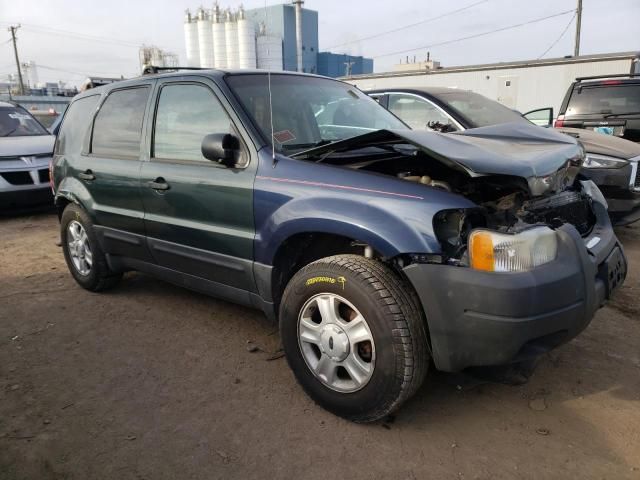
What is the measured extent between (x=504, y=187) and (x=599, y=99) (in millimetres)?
6510

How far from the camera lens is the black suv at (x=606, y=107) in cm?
748

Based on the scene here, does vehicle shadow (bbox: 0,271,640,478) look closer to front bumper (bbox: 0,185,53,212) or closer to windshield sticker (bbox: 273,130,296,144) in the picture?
windshield sticker (bbox: 273,130,296,144)

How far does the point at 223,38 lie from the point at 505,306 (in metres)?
30.6

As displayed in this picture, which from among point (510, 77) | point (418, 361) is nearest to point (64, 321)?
point (418, 361)

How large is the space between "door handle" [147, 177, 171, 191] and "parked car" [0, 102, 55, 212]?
5629mm

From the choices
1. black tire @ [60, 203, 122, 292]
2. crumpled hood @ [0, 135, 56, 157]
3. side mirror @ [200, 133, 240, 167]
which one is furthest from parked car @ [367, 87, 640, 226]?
crumpled hood @ [0, 135, 56, 157]

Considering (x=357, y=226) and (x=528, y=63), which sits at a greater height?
(x=528, y=63)

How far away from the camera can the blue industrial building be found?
113 feet

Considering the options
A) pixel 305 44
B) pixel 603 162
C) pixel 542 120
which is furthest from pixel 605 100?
pixel 305 44

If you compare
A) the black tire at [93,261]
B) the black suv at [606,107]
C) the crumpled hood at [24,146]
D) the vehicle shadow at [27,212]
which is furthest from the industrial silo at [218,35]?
the black tire at [93,261]

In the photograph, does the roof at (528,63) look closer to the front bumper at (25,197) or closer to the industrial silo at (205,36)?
the industrial silo at (205,36)

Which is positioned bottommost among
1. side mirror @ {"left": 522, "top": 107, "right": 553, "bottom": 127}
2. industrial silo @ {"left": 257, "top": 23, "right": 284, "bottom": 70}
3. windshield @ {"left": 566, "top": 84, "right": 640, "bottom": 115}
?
side mirror @ {"left": 522, "top": 107, "right": 553, "bottom": 127}

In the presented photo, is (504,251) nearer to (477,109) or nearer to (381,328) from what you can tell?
(381,328)

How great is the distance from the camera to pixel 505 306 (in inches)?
84.6
